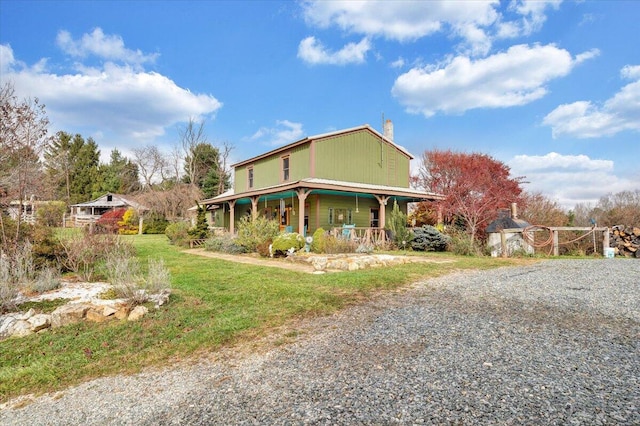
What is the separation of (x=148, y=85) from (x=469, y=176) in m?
19.5

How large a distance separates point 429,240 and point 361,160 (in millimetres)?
7281

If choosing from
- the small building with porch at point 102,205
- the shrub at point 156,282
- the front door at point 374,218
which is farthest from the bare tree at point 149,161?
the shrub at point 156,282

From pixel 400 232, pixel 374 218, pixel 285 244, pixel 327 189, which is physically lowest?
pixel 285 244

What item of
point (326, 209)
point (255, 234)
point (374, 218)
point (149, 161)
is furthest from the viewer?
point (149, 161)

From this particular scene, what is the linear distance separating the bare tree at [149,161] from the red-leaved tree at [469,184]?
35.5m

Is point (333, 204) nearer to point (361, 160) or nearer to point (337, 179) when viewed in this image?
point (337, 179)

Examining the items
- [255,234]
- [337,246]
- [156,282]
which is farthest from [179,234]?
[156,282]

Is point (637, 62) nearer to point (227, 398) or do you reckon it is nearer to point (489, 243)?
point (489, 243)

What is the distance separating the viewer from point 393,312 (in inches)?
201

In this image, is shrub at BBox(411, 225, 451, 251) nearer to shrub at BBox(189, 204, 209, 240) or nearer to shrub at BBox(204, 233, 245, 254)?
shrub at BBox(204, 233, 245, 254)

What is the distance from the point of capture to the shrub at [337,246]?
12.7 meters

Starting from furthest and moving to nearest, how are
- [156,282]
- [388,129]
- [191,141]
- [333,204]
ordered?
[191,141], [388,129], [333,204], [156,282]

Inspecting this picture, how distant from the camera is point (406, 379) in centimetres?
296

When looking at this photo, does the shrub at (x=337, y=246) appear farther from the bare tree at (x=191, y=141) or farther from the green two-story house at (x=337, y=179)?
the bare tree at (x=191, y=141)
